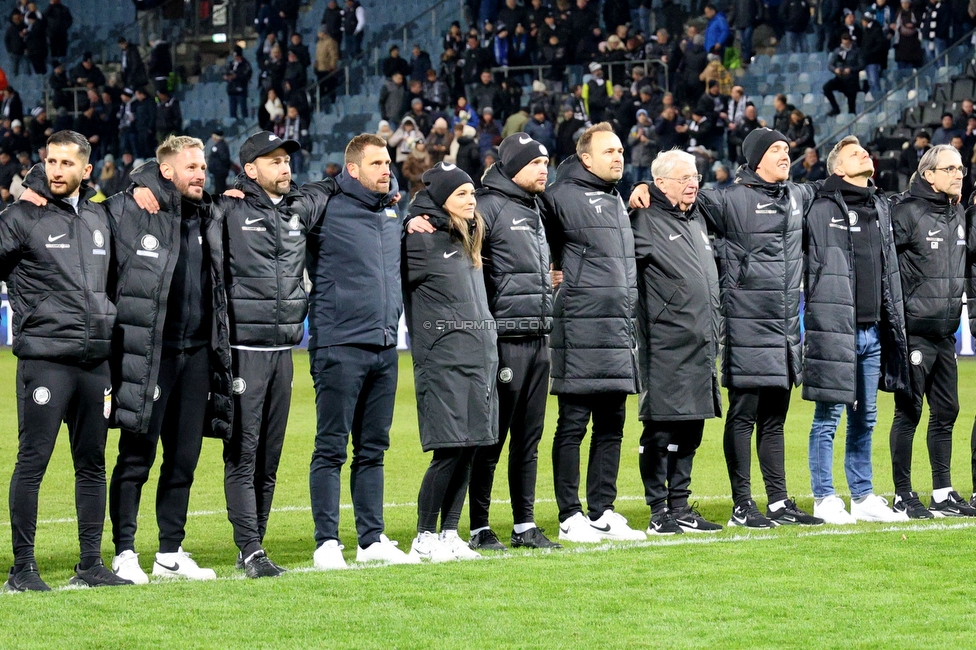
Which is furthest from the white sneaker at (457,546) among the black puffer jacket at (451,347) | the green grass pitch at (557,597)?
the black puffer jacket at (451,347)

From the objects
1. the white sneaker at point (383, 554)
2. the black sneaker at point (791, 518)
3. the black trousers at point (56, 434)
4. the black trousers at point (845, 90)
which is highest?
the black trousers at point (845, 90)

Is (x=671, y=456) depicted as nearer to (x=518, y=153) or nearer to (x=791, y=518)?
(x=791, y=518)

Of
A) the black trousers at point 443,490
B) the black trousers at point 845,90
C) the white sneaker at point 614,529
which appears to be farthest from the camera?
the black trousers at point 845,90

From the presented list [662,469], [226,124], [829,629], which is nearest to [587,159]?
[662,469]

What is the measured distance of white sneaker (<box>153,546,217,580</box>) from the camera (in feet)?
23.5

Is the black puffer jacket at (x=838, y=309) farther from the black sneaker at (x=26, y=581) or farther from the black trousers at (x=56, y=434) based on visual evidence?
the black sneaker at (x=26, y=581)

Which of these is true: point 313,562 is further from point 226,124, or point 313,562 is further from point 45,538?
point 226,124

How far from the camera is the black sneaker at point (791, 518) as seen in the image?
8.62 meters

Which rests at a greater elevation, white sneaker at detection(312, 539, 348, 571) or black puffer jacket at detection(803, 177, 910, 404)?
black puffer jacket at detection(803, 177, 910, 404)

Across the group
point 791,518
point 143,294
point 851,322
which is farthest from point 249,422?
point 851,322

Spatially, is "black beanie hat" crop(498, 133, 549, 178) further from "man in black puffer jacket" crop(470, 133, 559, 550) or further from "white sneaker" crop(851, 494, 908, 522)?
"white sneaker" crop(851, 494, 908, 522)

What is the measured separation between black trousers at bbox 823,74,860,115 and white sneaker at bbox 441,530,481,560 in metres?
19.3

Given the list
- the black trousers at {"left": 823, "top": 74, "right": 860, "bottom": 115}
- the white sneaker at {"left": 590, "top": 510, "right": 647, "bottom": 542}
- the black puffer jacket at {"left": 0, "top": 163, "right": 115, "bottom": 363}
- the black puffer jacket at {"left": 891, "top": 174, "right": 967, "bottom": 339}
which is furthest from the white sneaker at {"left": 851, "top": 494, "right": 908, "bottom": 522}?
the black trousers at {"left": 823, "top": 74, "right": 860, "bottom": 115}

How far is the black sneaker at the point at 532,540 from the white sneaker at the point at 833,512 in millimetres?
1693
